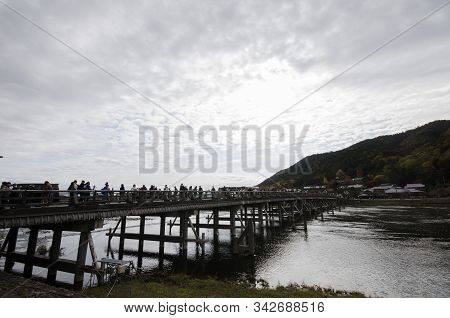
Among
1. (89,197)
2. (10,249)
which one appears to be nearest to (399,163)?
(89,197)

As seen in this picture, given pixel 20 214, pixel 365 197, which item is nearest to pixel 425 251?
pixel 20 214

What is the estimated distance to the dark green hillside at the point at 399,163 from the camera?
359ft

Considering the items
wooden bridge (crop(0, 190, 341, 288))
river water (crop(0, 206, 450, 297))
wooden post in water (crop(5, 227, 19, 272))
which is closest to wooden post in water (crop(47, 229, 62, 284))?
wooden bridge (crop(0, 190, 341, 288))

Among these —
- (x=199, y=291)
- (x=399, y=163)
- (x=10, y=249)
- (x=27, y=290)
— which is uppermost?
(x=399, y=163)

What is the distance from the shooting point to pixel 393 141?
198375 mm

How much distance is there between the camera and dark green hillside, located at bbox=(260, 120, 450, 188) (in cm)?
10932

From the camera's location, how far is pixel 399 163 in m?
133

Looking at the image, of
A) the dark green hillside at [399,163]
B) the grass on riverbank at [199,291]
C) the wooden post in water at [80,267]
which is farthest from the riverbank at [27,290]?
the dark green hillside at [399,163]

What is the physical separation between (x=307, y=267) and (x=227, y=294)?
9.05 metres

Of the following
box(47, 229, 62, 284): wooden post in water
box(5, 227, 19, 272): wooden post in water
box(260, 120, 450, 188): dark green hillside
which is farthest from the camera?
box(260, 120, 450, 188): dark green hillside

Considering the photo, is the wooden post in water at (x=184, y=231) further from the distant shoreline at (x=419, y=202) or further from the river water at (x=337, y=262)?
the distant shoreline at (x=419, y=202)

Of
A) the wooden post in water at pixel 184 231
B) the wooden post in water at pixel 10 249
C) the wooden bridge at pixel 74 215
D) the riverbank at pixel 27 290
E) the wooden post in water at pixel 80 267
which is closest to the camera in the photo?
the riverbank at pixel 27 290

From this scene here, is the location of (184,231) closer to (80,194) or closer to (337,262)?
(80,194)

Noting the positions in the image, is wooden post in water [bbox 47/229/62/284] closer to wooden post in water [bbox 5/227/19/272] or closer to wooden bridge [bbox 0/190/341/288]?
wooden bridge [bbox 0/190/341/288]
